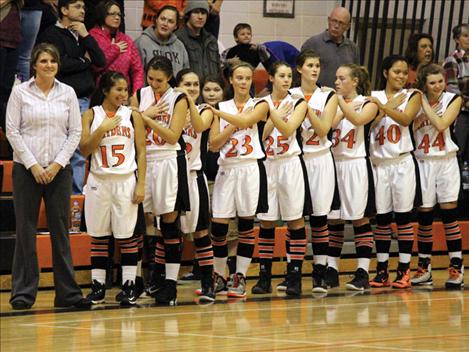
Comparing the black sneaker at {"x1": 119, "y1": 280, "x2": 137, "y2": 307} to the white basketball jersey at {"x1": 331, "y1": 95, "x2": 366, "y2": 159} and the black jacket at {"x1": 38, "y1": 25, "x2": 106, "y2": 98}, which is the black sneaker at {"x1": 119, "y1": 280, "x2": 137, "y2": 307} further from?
the black jacket at {"x1": 38, "y1": 25, "x2": 106, "y2": 98}

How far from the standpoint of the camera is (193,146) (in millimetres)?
7332

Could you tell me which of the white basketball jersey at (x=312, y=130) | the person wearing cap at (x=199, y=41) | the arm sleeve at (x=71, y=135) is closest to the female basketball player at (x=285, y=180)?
the white basketball jersey at (x=312, y=130)

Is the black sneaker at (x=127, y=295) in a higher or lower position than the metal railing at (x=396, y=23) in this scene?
lower

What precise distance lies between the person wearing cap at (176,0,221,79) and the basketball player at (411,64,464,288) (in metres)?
1.94

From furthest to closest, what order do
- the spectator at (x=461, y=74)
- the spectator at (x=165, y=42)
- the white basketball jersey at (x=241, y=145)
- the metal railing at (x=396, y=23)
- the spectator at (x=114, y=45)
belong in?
the metal railing at (x=396, y=23)
the spectator at (x=461, y=74)
the spectator at (x=165, y=42)
the spectator at (x=114, y=45)
the white basketball jersey at (x=241, y=145)

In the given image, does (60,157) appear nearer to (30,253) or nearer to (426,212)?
(30,253)

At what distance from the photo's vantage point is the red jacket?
880 cm

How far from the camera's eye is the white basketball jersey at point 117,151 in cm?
696

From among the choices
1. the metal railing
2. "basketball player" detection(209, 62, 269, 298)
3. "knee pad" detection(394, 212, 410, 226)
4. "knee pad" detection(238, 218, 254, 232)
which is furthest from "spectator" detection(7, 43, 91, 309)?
the metal railing

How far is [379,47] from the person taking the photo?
1135cm

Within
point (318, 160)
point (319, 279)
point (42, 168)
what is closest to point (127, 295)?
point (42, 168)

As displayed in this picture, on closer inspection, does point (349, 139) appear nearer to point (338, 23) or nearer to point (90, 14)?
point (338, 23)

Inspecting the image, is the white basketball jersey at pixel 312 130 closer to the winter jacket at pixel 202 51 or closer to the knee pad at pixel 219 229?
the knee pad at pixel 219 229

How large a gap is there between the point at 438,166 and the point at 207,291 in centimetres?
201
